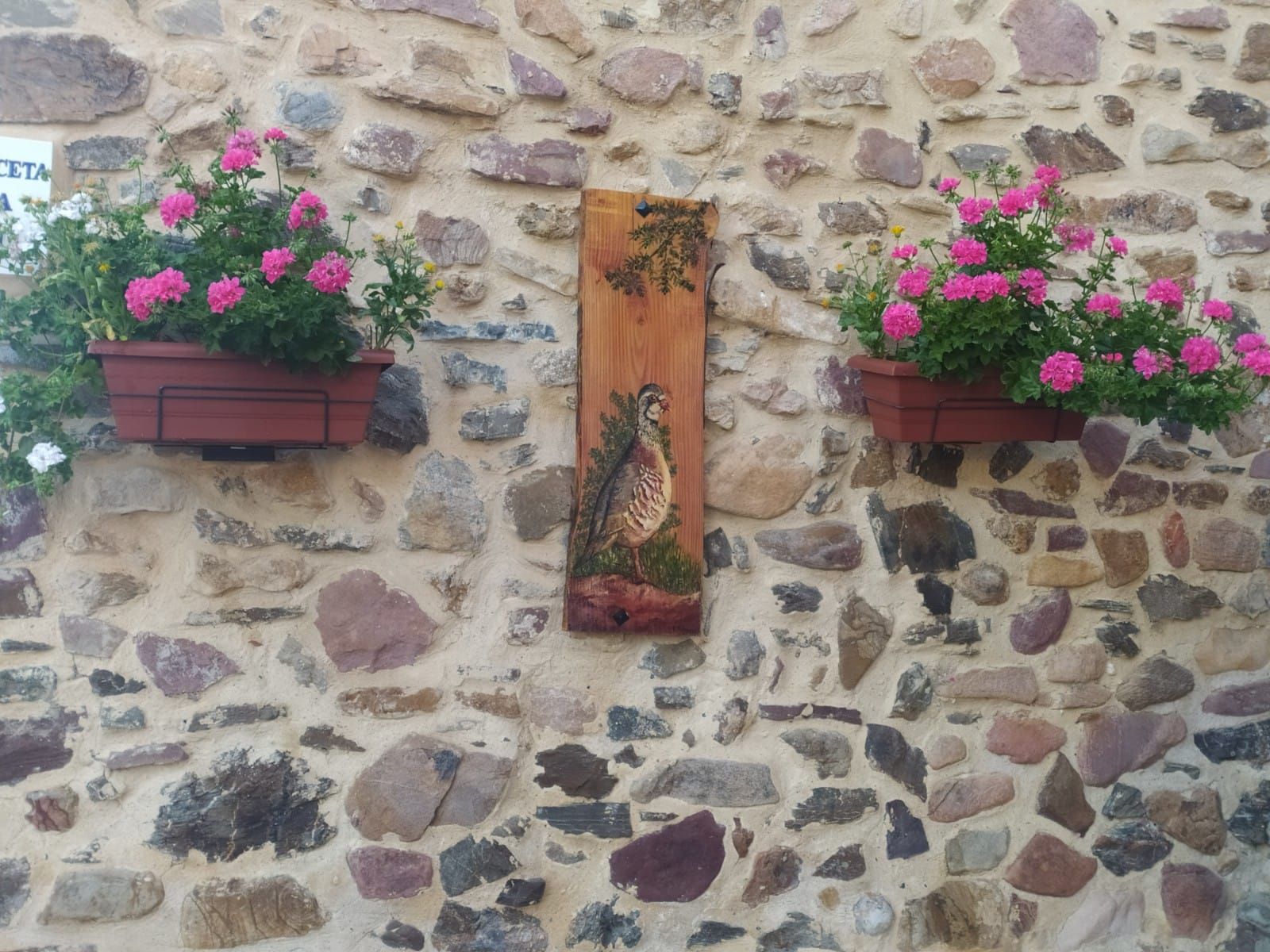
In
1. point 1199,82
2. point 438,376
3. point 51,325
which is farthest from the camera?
point 1199,82

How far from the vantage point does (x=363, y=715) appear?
2.36m

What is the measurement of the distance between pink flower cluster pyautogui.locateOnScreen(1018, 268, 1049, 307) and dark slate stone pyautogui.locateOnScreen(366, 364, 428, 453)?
4.13 feet

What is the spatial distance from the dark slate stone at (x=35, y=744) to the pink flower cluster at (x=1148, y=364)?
2196 mm

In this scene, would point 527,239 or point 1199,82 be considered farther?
point 1199,82

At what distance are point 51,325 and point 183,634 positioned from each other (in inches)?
24.6

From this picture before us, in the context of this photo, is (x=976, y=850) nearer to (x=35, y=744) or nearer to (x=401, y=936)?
(x=401, y=936)

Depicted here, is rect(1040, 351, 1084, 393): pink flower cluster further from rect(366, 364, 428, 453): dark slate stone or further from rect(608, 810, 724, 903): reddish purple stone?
rect(366, 364, 428, 453): dark slate stone

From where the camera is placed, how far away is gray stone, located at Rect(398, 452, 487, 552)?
2.40 metres

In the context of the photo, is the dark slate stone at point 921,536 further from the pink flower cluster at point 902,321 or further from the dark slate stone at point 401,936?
the dark slate stone at point 401,936

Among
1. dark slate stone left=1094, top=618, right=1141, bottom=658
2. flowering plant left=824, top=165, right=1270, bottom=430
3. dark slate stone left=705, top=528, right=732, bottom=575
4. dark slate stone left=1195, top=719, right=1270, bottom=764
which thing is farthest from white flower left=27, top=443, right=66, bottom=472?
dark slate stone left=1195, top=719, right=1270, bottom=764


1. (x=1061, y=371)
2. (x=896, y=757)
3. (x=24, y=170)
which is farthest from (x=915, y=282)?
(x=24, y=170)

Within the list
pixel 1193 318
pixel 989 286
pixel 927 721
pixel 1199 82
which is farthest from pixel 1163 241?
pixel 927 721

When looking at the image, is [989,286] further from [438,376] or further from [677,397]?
[438,376]

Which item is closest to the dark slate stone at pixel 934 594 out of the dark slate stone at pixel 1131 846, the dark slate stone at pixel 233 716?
the dark slate stone at pixel 1131 846
